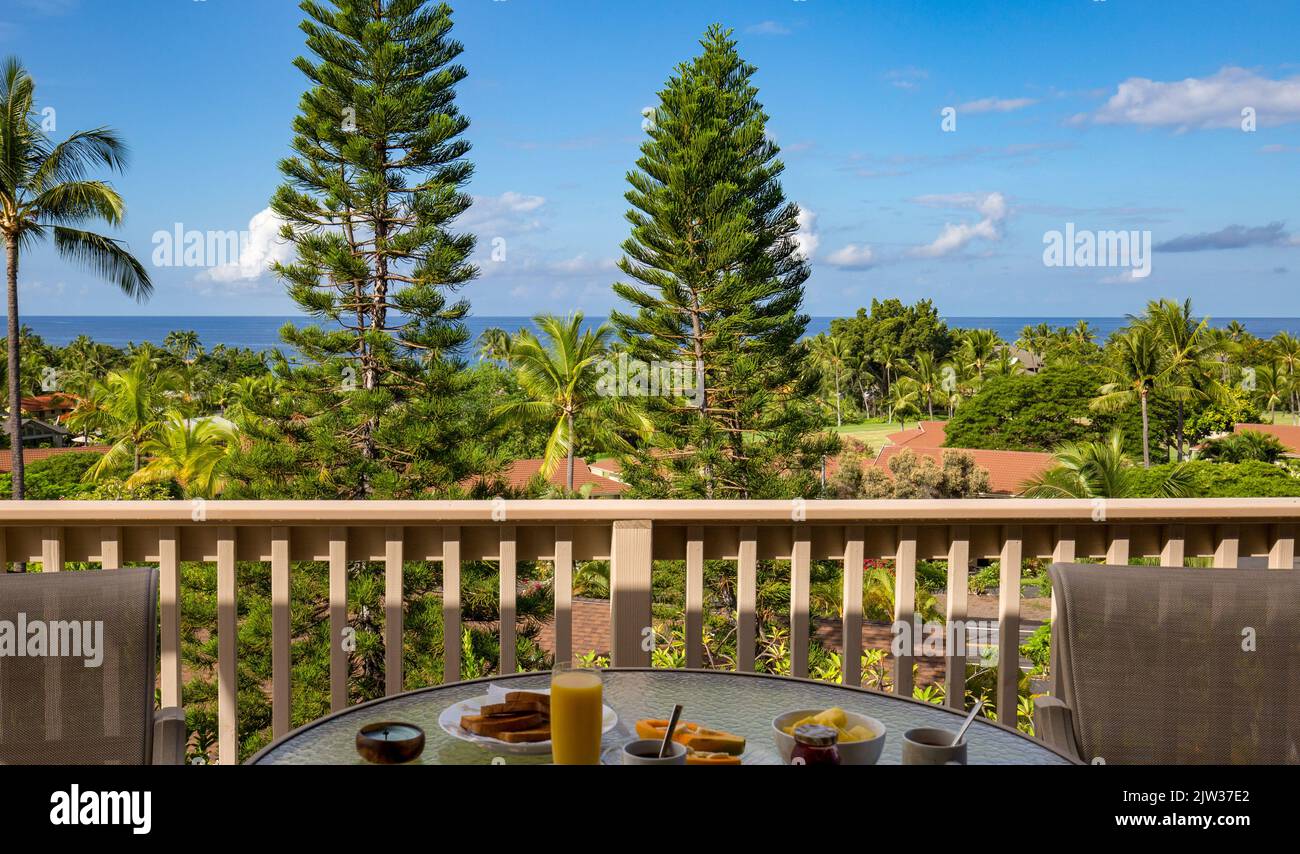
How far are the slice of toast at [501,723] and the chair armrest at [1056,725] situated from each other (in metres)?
0.72

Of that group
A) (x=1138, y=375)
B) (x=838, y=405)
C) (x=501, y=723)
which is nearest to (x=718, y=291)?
(x=501, y=723)

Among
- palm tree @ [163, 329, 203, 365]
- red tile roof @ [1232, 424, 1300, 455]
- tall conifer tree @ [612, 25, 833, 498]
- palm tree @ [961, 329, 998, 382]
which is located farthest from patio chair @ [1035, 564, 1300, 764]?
palm tree @ [961, 329, 998, 382]

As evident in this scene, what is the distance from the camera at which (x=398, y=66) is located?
63.9ft

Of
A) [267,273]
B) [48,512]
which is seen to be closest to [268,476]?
[267,273]

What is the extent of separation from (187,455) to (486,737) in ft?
98.5

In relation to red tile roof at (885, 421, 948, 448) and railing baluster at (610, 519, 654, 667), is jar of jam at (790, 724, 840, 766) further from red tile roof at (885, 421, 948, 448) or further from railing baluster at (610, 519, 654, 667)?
red tile roof at (885, 421, 948, 448)

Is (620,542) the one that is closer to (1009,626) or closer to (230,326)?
(1009,626)

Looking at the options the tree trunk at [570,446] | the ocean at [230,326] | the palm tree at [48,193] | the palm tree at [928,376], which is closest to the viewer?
the palm tree at [48,193]

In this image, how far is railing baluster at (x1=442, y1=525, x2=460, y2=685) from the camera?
6.54 feet

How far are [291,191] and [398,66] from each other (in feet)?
11.0

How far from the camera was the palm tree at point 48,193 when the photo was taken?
23.1 metres

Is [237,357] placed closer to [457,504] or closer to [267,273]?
[267,273]

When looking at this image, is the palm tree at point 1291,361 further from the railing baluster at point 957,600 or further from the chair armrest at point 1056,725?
the chair armrest at point 1056,725

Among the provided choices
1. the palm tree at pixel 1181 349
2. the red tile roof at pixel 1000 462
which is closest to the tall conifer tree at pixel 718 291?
the red tile roof at pixel 1000 462
